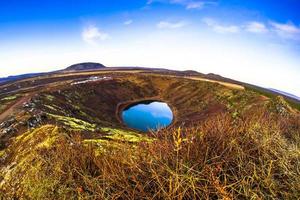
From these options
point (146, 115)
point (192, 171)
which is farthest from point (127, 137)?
point (146, 115)

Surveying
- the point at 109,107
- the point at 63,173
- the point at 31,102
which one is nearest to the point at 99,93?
the point at 109,107

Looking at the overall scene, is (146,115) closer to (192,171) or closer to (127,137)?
(127,137)

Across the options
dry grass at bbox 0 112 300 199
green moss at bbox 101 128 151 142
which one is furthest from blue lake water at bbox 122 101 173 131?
dry grass at bbox 0 112 300 199

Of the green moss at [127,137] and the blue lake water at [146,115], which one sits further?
the blue lake water at [146,115]

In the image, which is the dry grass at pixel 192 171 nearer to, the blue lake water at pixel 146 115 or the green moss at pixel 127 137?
the green moss at pixel 127 137

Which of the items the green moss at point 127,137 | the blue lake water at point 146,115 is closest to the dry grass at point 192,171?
the green moss at point 127,137
